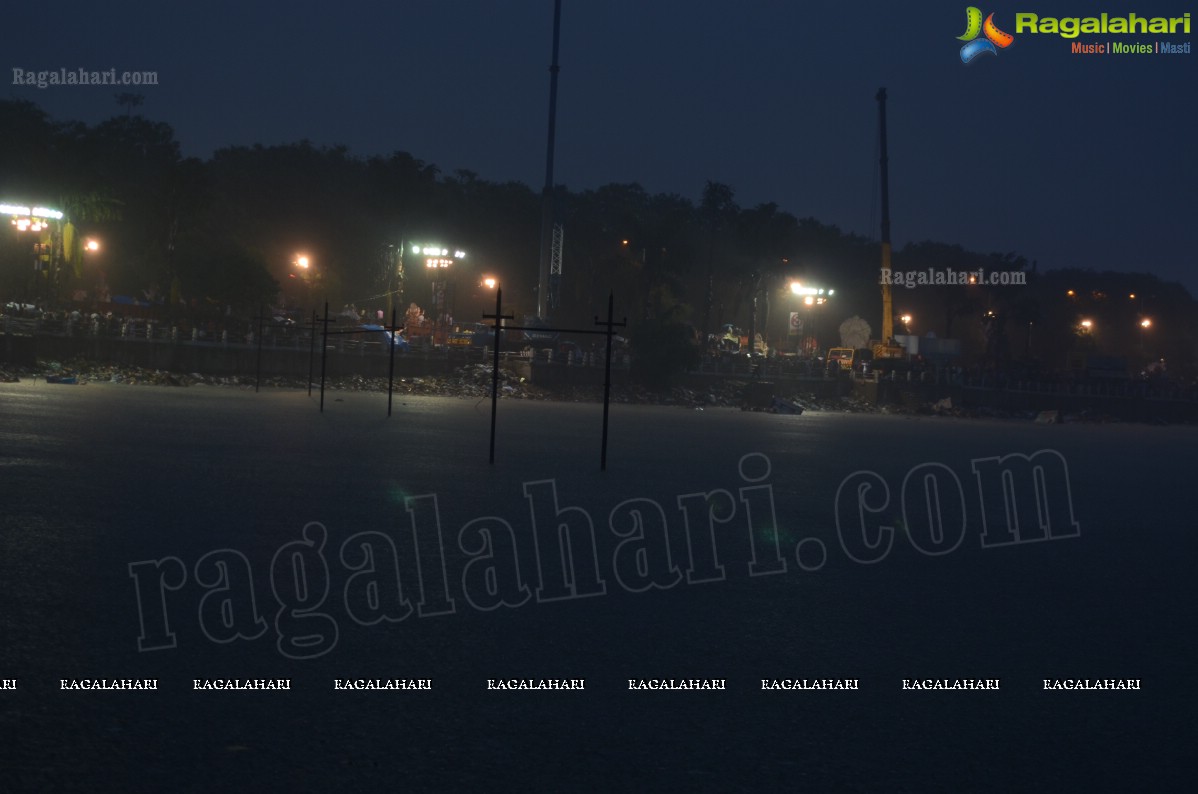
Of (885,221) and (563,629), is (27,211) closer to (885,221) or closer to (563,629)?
(885,221)

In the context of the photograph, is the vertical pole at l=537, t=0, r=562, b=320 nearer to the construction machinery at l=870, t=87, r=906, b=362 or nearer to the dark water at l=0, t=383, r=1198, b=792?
the construction machinery at l=870, t=87, r=906, b=362

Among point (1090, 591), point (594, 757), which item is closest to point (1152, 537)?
point (1090, 591)

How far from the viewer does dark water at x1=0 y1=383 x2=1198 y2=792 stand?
20.9ft

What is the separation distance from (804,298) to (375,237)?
4395cm

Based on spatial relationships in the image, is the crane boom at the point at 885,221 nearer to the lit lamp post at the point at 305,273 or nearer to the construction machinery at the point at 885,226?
the construction machinery at the point at 885,226

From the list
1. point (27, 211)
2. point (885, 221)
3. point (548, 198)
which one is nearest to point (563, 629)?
point (27, 211)

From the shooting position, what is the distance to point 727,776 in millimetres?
6188

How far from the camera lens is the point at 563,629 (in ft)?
30.9

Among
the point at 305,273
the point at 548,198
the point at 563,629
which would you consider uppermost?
the point at 548,198

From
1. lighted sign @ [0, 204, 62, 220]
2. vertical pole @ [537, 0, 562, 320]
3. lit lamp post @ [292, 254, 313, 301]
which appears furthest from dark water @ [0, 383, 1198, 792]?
lit lamp post @ [292, 254, 313, 301]

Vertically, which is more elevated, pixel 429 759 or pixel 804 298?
pixel 804 298

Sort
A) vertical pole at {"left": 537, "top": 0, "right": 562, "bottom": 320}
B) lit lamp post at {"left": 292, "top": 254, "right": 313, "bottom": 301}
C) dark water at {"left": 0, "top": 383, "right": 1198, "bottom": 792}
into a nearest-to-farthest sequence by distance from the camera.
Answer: dark water at {"left": 0, "top": 383, "right": 1198, "bottom": 792}, vertical pole at {"left": 537, "top": 0, "right": 562, "bottom": 320}, lit lamp post at {"left": 292, "top": 254, "right": 313, "bottom": 301}

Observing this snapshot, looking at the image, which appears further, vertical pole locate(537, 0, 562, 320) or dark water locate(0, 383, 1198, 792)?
vertical pole locate(537, 0, 562, 320)

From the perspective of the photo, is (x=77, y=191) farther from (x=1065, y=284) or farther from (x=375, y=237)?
(x=1065, y=284)
